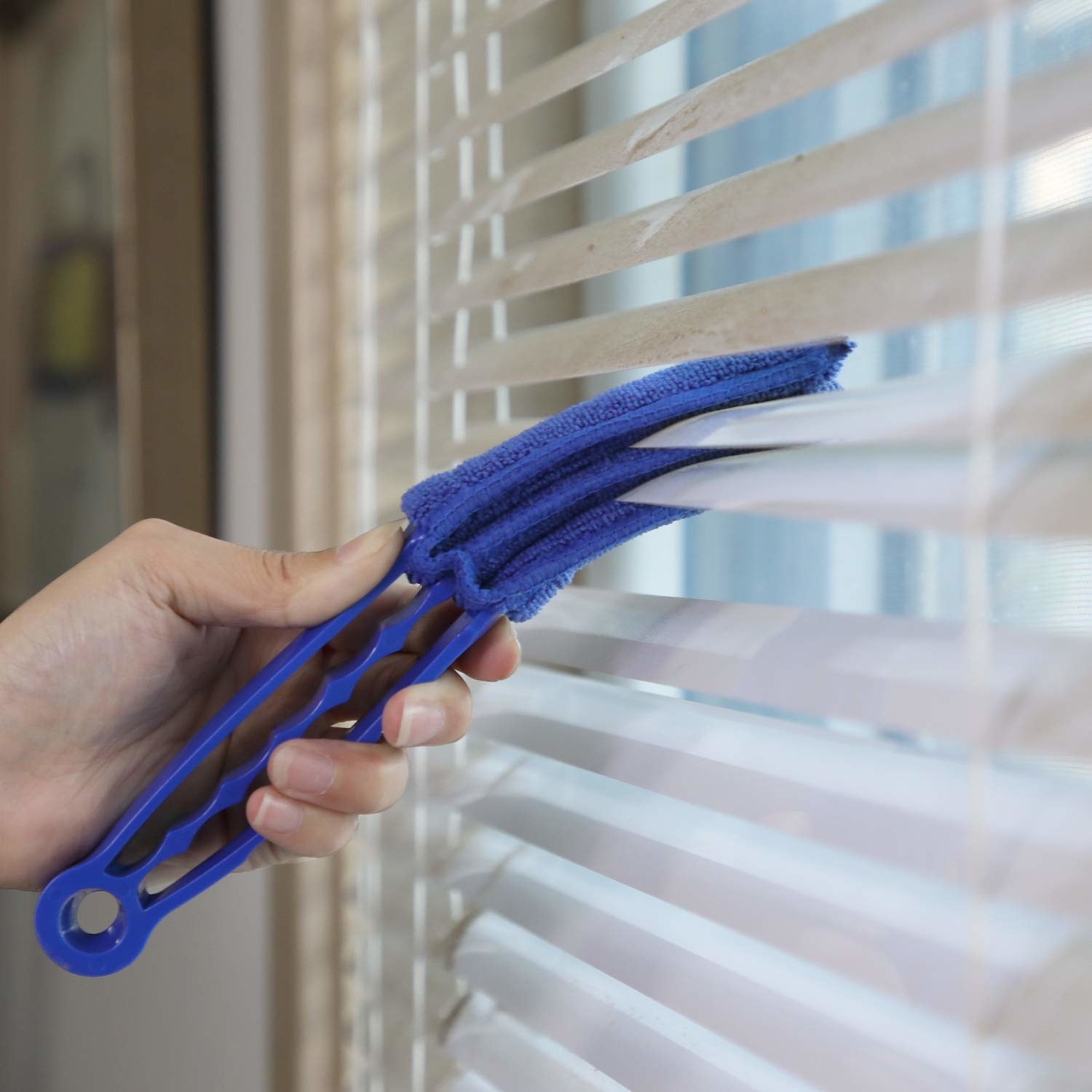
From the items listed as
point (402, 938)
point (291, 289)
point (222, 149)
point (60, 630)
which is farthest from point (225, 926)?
point (222, 149)

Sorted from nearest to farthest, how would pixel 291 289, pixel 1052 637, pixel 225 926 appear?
pixel 1052 637
pixel 291 289
pixel 225 926

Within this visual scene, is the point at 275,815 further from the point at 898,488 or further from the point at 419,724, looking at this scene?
the point at 898,488

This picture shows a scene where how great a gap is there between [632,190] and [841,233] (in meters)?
0.17

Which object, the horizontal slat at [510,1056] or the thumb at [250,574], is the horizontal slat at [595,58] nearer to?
the thumb at [250,574]

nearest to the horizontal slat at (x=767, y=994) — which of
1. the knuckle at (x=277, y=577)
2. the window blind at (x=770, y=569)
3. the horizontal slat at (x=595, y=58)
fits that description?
the window blind at (x=770, y=569)

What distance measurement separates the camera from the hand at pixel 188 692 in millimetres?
501

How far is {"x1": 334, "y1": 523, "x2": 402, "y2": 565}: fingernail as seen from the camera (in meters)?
0.47

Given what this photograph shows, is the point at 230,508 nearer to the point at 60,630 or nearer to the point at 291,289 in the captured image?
the point at 291,289

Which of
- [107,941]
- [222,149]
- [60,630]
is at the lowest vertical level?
[107,941]

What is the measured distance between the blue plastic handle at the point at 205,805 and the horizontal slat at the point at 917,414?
0.14 m

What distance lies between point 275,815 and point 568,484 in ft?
0.72

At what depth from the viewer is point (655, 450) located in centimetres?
43

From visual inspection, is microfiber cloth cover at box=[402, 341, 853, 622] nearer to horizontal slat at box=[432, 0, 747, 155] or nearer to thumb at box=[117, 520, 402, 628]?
thumb at box=[117, 520, 402, 628]

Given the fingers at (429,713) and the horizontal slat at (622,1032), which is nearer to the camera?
the horizontal slat at (622,1032)
